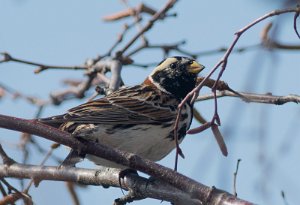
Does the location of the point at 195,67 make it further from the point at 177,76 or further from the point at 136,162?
the point at 136,162

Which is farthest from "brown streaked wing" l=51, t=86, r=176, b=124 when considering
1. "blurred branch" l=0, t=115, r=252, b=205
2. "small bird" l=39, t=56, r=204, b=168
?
"blurred branch" l=0, t=115, r=252, b=205

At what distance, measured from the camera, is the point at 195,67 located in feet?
18.7

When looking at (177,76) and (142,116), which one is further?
(177,76)

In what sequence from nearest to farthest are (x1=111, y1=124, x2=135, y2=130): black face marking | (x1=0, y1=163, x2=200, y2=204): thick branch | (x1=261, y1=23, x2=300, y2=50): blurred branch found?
(x1=261, y1=23, x2=300, y2=50): blurred branch < (x1=0, y1=163, x2=200, y2=204): thick branch < (x1=111, y1=124, x2=135, y2=130): black face marking

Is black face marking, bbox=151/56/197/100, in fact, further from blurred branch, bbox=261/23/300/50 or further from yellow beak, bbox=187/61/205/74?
blurred branch, bbox=261/23/300/50

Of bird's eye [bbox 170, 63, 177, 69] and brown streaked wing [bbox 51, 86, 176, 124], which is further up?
bird's eye [bbox 170, 63, 177, 69]

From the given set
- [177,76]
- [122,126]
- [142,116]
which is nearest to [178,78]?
[177,76]

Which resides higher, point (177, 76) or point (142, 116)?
point (177, 76)

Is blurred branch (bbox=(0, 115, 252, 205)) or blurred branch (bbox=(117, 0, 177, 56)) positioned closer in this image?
blurred branch (bbox=(0, 115, 252, 205))

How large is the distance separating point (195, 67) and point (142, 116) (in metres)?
0.81


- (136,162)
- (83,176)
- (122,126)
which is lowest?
(136,162)

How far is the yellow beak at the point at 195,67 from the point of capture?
5.67 meters

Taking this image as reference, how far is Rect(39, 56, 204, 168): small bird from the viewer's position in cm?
475

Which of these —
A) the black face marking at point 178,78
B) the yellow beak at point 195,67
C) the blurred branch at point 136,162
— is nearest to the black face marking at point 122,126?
the black face marking at point 178,78
